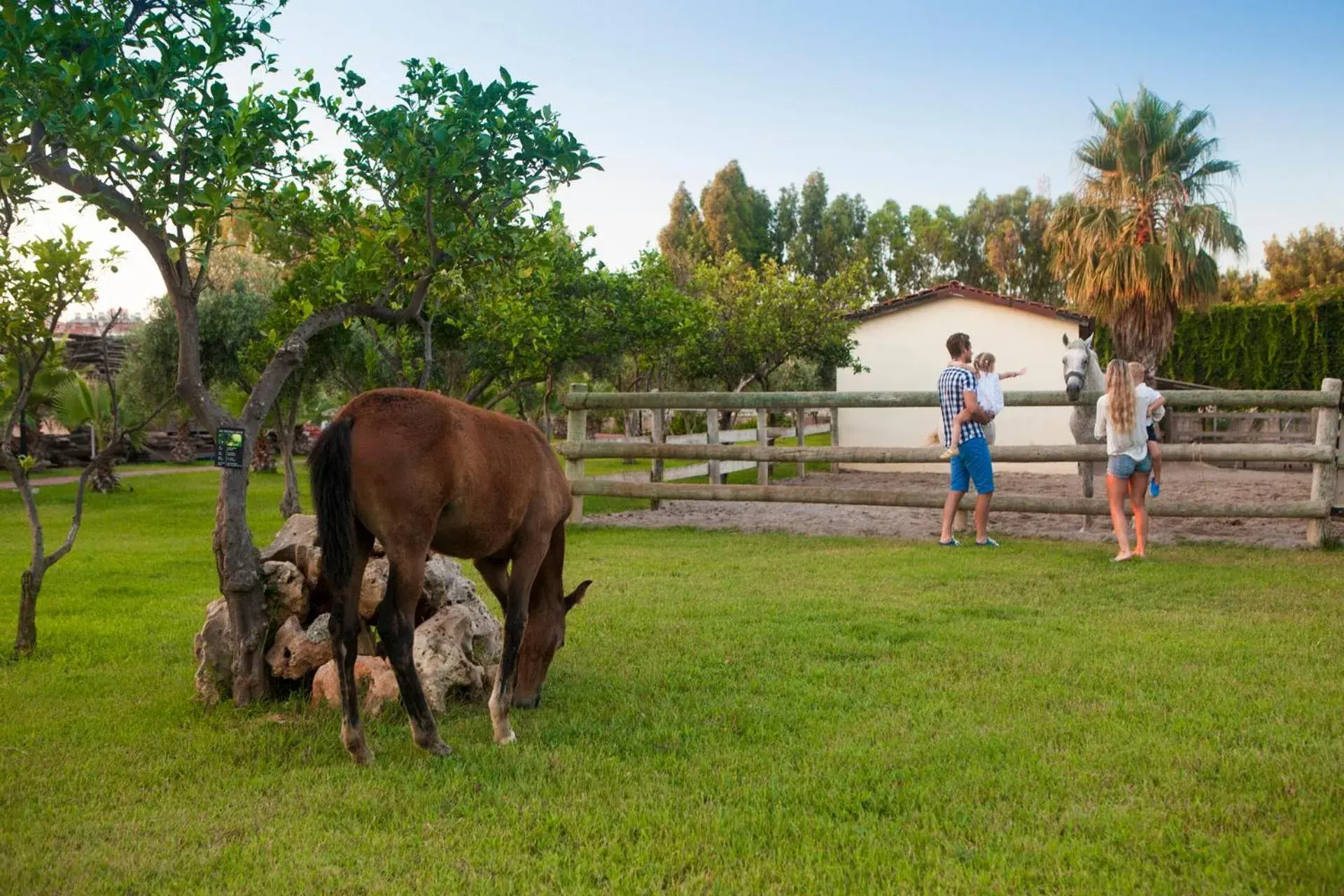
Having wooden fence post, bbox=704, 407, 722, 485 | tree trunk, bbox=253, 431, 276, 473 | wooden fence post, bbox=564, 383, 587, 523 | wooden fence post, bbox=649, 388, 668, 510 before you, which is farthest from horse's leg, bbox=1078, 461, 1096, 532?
tree trunk, bbox=253, 431, 276, 473

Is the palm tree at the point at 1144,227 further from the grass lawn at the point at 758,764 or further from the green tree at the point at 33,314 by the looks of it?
the green tree at the point at 33,314

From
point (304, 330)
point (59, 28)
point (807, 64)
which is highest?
point (807, 64)

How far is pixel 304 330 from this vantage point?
16.1 feet

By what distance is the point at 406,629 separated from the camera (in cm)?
388

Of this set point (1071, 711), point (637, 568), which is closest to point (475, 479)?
point (1071, 711)

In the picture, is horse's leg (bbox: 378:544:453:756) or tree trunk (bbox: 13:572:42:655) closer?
horse's leg (bbox: 378:544:453:756)

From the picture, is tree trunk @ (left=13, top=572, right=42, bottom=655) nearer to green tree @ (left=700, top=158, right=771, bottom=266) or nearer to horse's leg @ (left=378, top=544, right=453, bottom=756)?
horse's leg @ (left=378, top=544, right=453, bottom=756)

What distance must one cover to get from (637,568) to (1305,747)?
19.0 ft

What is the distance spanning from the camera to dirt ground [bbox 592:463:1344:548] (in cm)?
1063

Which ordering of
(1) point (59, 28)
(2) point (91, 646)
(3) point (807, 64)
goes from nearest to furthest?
(1) point (59, 28) < (2) point (91, 646) < (3) point (807, 64)

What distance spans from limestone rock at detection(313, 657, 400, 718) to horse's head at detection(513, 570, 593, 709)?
57 centimetres

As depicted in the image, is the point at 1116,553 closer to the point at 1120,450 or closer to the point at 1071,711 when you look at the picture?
the point at 1120,450

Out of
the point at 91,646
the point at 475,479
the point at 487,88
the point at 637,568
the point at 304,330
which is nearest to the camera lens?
the point at 475,479

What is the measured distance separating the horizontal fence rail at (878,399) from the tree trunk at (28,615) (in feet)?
22.5
